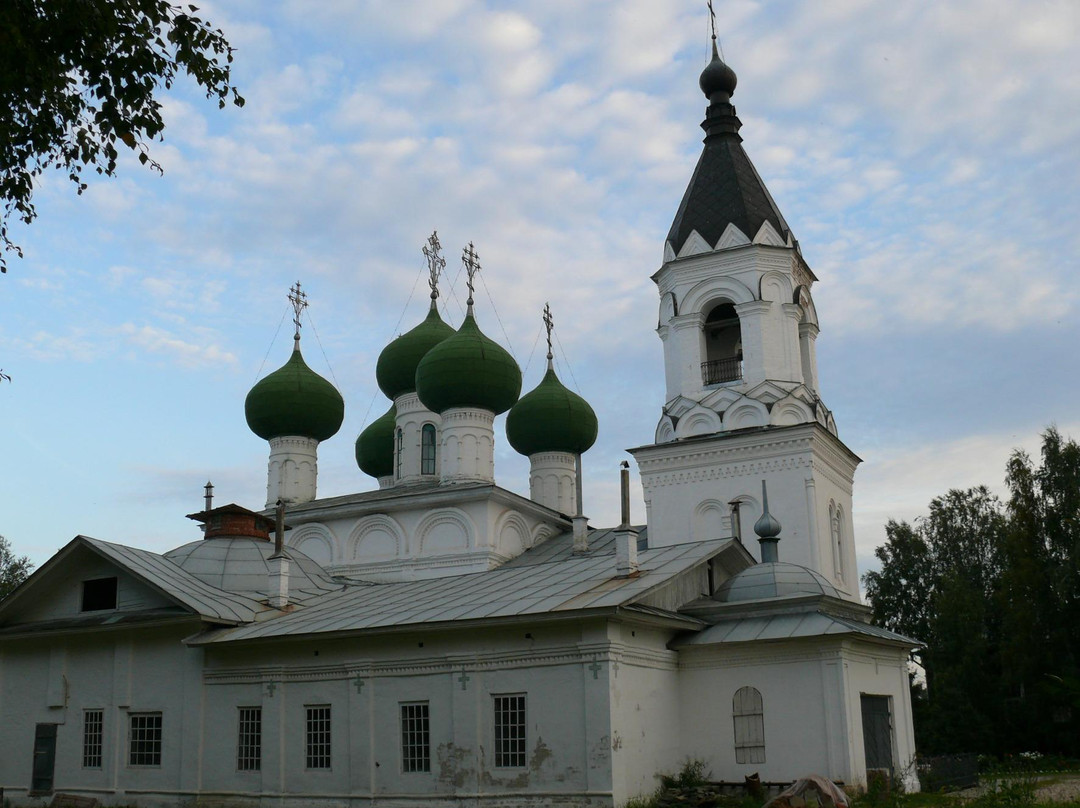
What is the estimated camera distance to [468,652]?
1333 cm

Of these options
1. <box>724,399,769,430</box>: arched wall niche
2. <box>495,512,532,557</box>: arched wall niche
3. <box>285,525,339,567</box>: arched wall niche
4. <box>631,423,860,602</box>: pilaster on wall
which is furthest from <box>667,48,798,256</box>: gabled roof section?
<box>285,525,339,567</box>: arched wall niche

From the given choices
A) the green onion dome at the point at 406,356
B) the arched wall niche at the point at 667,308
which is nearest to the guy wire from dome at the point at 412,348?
the green onion dome at the point at 406,356

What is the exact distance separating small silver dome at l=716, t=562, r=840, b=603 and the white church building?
0.04 m

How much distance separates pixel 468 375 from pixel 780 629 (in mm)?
10918

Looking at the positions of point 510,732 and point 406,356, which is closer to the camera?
point 510,732

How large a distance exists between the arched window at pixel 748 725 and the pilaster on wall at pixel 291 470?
14.5m

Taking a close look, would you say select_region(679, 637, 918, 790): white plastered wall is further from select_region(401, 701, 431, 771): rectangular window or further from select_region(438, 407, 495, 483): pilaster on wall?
select_region(438, 407, 495, 483): pilaster on wall

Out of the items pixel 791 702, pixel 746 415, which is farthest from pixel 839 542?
pixel 791 702

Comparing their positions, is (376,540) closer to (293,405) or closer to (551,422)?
(293,405)

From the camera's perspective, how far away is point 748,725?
519 inches

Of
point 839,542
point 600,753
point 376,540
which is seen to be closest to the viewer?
point 600,753

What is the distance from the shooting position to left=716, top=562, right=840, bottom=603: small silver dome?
45.6ft

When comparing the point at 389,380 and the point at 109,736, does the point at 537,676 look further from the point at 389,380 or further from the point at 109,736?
the point at 389,380

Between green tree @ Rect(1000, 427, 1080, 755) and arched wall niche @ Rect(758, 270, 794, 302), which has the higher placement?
arched wall niche @ Rect(758, 270, 794, 302)
